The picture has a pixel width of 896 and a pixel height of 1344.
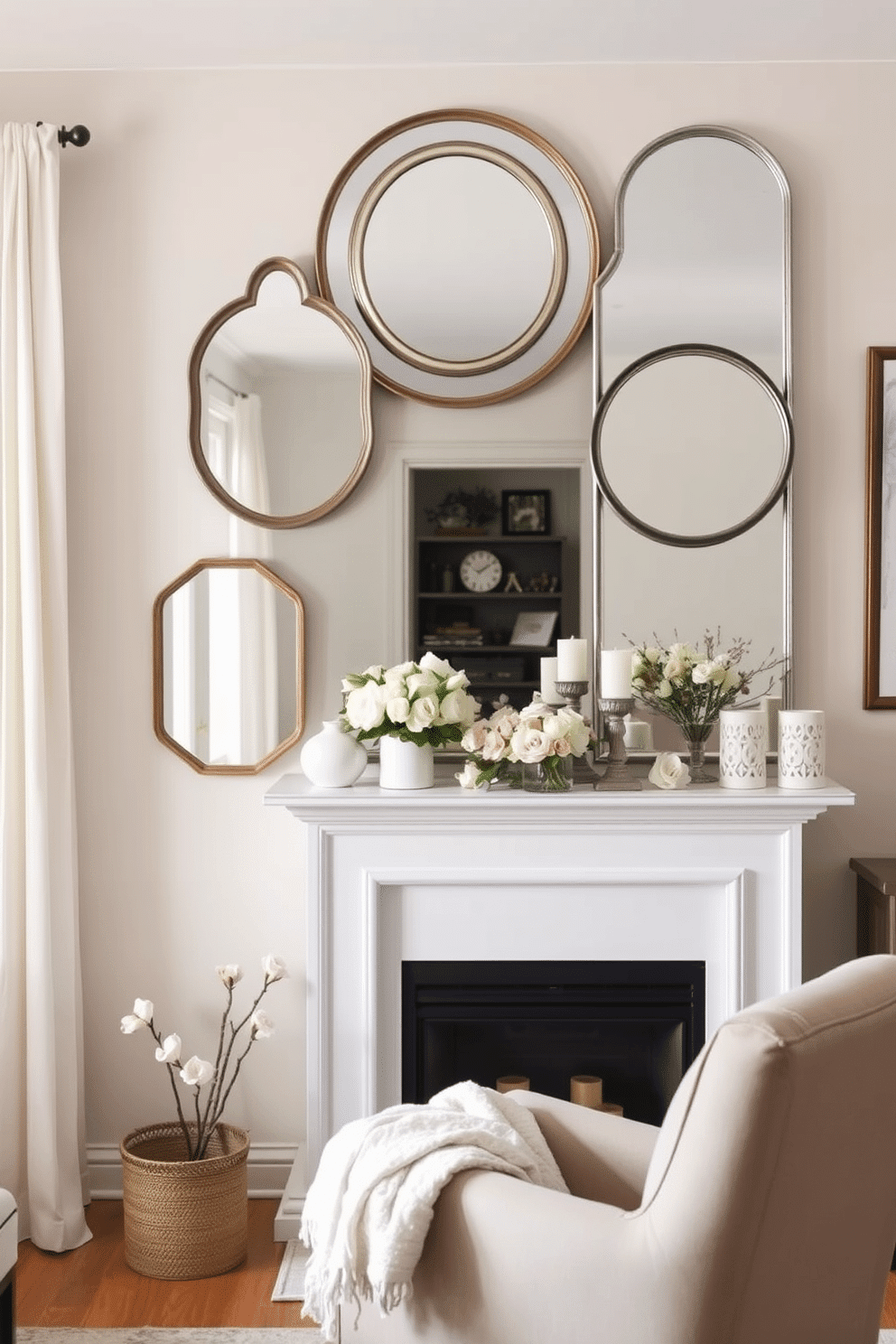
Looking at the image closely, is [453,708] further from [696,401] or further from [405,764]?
[696,401]

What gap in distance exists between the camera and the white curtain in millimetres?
2797

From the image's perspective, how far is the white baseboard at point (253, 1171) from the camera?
3020 mm

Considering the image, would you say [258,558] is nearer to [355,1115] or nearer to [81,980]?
[81,980]

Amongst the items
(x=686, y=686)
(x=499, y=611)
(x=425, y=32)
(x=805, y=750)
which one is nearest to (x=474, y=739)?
(x=499, y=611)

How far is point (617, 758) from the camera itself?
2.73m

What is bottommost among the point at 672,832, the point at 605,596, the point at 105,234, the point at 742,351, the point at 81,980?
the point at 81,980

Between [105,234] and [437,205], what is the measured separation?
79 cm

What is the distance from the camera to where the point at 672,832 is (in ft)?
8.73

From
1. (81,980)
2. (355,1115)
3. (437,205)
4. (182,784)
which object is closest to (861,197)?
(437,205)

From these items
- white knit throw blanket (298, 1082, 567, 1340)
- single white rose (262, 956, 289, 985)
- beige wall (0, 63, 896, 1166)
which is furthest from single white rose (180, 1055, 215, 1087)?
white knit throw blanket (298, 1082, 567, 1340)

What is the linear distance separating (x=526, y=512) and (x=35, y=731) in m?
1.23

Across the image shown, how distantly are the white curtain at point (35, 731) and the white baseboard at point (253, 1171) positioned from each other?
0.52ft

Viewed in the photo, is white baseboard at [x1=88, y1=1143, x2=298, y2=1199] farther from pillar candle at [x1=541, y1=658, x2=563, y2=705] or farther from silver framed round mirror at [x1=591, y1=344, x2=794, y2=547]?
silver framed round mirror at [x1=591, y1=344, x2=794, y2=547]

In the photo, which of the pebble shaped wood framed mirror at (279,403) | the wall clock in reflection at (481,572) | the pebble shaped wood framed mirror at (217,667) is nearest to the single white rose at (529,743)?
the wall clock in reflection at (481,572)
